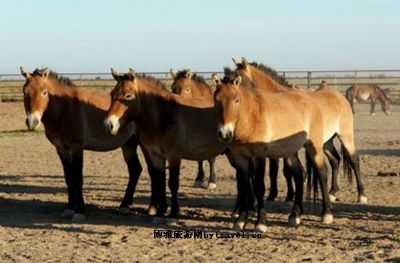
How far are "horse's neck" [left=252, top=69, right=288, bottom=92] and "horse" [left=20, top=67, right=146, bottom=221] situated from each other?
1.98m

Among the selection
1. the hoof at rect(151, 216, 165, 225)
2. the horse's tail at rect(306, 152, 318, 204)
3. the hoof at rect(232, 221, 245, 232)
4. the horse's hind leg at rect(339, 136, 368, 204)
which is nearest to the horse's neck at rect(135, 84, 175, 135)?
the hoof at rect(151, 216, 165, 225)

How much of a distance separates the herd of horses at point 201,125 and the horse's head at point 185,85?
1.63 meters

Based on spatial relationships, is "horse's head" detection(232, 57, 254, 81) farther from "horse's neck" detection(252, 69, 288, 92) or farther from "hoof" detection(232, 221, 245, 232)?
"hoof" detection(232, 221, 245, 232)

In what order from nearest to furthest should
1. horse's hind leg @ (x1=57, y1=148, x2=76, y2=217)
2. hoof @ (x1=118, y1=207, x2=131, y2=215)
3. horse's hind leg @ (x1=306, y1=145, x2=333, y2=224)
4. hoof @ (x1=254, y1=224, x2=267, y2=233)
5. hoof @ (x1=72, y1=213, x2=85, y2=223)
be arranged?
hoof @ (x1=254, y1=224, x2=267, y2=233)
horse's hind leg @ (x1=306, y1=145, x2=333, y2=224)
hoof @ (x1=72, y1=213, x2=85, y2=223)
horse's hind leg @ (x1=57, y1=148, x2=76, y2=217)
hoof @ (x1=118, y1=207, x2=131, y2=215)

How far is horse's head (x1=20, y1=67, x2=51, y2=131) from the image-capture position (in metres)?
9.23

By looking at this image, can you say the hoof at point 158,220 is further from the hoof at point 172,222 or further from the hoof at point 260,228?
the hoof at point 260,228

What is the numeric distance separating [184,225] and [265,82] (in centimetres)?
270

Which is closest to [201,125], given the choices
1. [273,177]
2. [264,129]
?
[264,129]

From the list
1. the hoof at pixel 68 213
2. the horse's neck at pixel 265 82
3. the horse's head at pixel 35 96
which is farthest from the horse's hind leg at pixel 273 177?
the horse's head at pixel 35 96

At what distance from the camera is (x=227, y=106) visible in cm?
793

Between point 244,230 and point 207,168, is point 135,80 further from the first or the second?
point 207,168

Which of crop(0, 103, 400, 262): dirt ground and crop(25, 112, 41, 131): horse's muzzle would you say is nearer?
crop(0, 103, 400, 262): dirt ground

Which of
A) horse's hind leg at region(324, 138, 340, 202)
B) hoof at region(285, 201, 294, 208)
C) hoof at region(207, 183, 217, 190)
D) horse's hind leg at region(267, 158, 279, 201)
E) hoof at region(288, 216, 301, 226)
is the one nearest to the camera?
hoof at region(288, 216, 301, 226)

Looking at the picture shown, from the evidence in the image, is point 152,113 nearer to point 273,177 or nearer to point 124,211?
point 124,211
